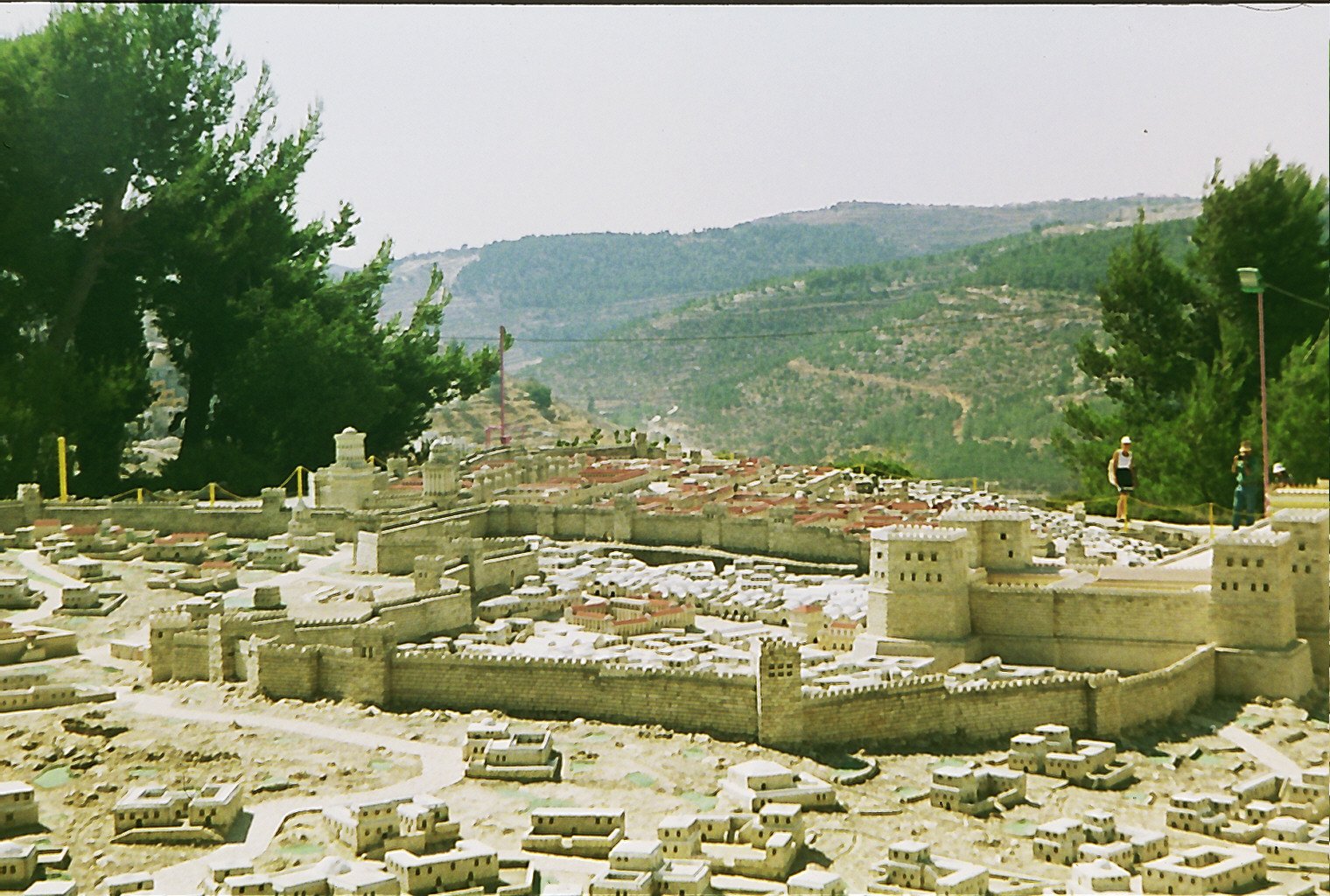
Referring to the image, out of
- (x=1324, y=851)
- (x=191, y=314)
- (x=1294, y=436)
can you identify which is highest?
(x=191, y=314)

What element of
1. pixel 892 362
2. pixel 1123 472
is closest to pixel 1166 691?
pixel 1123 472

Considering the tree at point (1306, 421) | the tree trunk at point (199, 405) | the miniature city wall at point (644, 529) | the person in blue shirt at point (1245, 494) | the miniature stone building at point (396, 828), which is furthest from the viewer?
the tree trunk at point (199, 405)

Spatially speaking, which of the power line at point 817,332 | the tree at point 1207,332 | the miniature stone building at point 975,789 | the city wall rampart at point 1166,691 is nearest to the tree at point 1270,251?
the tree at point 1207,332

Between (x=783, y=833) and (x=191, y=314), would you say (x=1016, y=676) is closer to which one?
(x=783, y=833)

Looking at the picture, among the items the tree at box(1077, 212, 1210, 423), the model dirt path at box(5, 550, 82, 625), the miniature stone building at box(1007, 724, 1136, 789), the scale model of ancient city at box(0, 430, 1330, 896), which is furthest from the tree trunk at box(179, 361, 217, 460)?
the miniature stone building at box(1007, 724, 1136, 789)

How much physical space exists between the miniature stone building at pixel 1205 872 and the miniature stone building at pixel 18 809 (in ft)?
33.8

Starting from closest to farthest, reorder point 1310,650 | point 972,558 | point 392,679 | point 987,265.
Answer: point 392,679 < point 1310,650 < point 972,558 < point 987,265

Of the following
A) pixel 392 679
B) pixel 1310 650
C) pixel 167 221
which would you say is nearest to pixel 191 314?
pixel 167 221

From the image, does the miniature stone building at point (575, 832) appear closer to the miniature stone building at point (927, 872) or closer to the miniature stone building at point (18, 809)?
the miniature stone building at point (927, 872)

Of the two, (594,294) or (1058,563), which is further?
(594,294)

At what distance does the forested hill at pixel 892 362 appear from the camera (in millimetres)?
53438

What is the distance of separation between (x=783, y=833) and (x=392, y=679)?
6.40 m

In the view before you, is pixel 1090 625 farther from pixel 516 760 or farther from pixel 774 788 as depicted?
pixel 516 760

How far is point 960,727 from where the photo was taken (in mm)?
19703
